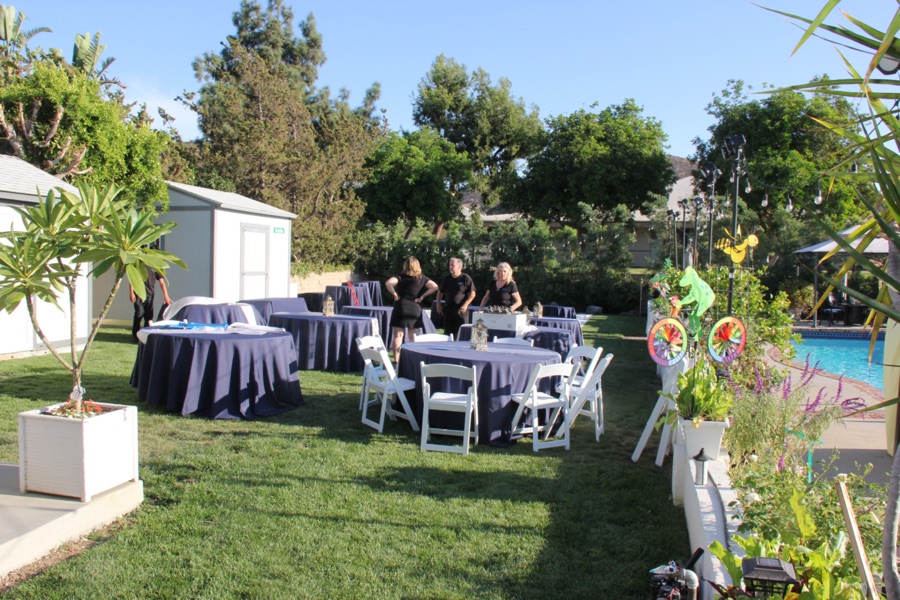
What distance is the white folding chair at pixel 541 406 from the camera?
213 inches

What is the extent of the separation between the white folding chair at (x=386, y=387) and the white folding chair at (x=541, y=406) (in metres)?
0.87

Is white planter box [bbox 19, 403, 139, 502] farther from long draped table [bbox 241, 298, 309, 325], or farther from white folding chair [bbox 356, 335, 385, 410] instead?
long draped table [bbox 241, 298, 309, 325]

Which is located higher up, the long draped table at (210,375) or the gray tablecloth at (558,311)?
the gray tablecloth at (558,311)

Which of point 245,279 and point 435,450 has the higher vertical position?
point 245,279

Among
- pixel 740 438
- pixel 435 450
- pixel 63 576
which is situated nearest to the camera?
pixel 63 576

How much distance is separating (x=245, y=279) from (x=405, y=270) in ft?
19.3

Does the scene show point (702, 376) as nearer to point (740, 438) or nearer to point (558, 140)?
point (740, 438)

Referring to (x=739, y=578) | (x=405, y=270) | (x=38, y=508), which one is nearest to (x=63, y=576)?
(x=38, y=508)

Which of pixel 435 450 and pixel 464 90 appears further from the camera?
pixel 464 90

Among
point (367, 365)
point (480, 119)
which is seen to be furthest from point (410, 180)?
point (367, 365)

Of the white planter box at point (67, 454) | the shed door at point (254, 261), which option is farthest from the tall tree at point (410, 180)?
the white planter box at point (67, 454)

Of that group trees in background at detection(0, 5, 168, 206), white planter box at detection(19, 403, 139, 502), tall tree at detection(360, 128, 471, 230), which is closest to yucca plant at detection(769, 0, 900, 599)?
white planter box at detection(19, 403, 139, 502)

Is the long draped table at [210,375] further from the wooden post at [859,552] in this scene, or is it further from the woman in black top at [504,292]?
the wooden post at [859,552]

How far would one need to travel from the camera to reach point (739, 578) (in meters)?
2.06
